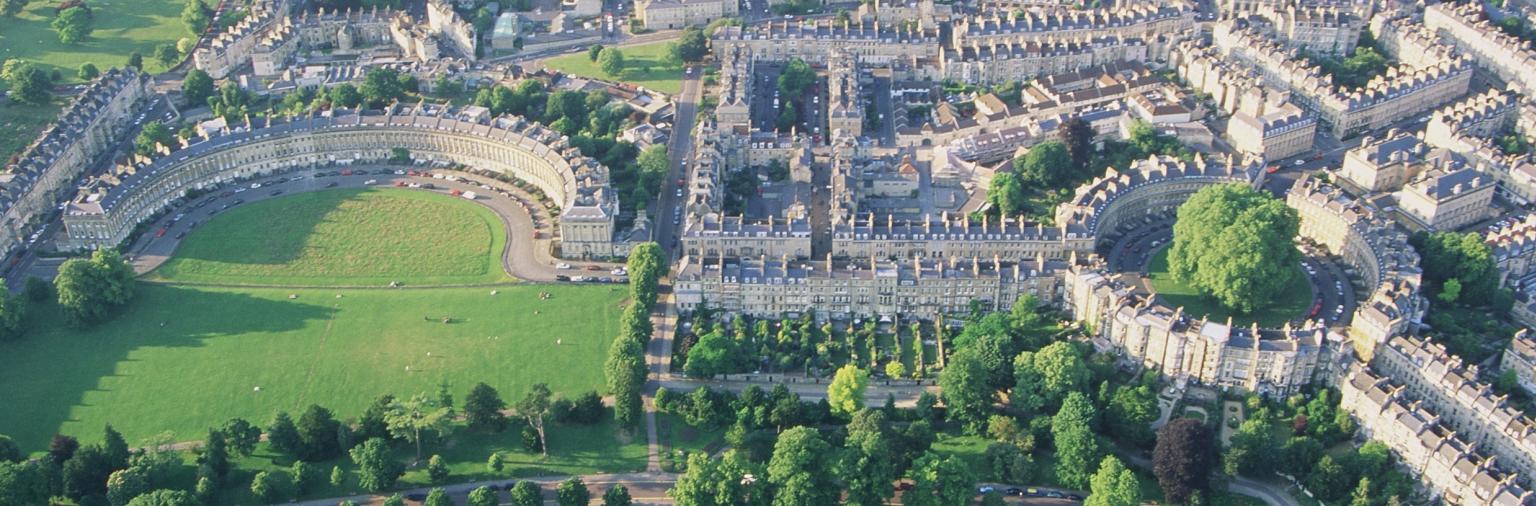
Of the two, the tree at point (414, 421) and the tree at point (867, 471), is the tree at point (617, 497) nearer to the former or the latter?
the tree at point (414, 421)

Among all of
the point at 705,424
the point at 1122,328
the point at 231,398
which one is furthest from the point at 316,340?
the point at 1122,328

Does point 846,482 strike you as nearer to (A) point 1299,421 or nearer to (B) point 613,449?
(B) point 613,449

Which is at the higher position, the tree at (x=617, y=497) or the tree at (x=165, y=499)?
the tree at (x=165, y=499)

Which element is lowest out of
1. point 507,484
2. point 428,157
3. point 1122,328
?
point 507,484

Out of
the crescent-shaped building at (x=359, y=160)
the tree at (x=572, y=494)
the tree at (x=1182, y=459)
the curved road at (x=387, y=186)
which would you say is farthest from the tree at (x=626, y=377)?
the tree at (x=1182, y=459)

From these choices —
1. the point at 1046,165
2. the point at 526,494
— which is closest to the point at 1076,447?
the point at 526,494

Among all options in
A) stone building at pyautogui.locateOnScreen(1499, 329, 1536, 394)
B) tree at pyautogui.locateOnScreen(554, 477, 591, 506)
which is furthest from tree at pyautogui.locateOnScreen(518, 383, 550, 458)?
stone building at pyautogui.locateOnScreen(1499, 329, 1536, 394)

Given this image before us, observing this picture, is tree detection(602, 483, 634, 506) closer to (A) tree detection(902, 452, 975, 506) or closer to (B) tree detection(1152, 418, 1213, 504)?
(A) tree detection(902, 452, 975, 506)

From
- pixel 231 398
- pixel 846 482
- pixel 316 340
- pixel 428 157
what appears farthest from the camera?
pixel 428 157
